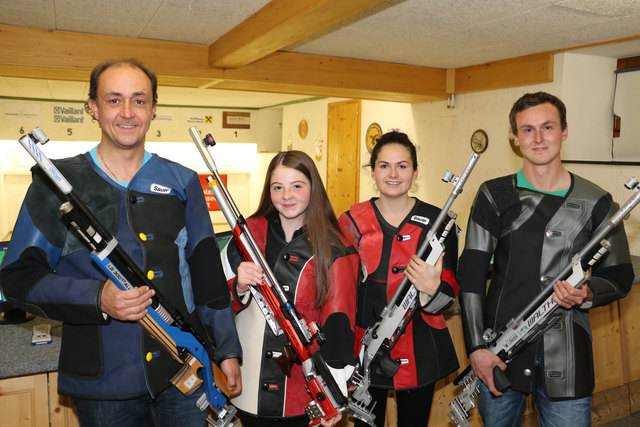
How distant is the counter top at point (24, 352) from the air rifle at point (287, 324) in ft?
2.49

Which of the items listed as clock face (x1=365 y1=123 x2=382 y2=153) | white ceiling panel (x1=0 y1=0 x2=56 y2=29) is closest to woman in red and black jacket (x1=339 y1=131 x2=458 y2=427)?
white ceiling panel (x1=0 y1=0 x2=56 y2=29)

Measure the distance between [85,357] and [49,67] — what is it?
3.13m

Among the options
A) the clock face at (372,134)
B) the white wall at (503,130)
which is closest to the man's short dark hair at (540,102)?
the white wall at (503,130)

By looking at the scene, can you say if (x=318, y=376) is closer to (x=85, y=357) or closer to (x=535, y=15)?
(x=85, y=357)

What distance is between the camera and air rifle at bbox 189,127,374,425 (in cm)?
149

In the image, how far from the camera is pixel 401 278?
1841 mm

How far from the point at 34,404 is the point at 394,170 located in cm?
143

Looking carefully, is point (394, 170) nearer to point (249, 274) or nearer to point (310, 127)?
point (249, 274)

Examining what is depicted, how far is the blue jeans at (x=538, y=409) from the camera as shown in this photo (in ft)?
5.33

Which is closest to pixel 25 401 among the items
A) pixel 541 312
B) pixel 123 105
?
pixel 123 105

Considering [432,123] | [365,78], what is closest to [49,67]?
[365,78]

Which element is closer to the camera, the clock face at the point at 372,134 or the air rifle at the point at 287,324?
the air rifle at the point at 287,324

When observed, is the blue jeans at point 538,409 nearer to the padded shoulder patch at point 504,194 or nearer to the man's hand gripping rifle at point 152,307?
the padded shoulder patch at point 504,194

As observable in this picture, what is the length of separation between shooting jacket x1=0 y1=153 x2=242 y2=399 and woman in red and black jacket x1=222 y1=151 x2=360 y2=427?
237 millimetres
